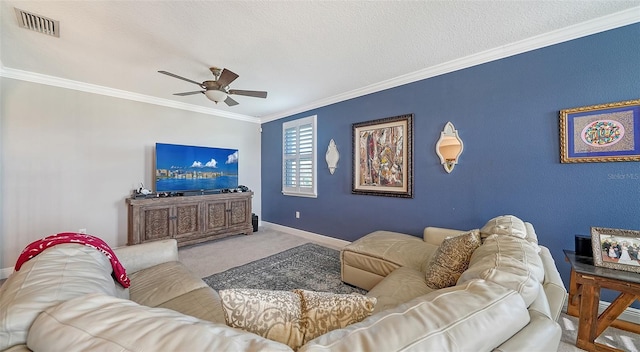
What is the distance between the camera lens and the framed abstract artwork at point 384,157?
3.20 m

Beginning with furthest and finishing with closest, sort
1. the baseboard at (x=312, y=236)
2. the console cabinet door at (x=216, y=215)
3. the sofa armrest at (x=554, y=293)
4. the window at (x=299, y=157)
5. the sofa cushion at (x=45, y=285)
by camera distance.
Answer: the window at (x=299, y=157)
the console cabinet door at (x=216, y=215)
the baseboard at (x=312, y=236)
the sofa armrest at (x=554, y=293)
the sofa cushion at (x=45, y=285)

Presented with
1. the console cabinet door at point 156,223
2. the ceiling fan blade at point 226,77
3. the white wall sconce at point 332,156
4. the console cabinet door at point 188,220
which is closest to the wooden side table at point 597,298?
the white wall sconce at point 332,156

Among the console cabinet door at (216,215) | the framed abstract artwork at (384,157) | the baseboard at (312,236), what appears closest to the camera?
the framed abstract artwork at (384,157)

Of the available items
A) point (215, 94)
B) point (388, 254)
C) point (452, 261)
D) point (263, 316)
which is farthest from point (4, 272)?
point (452, 261)

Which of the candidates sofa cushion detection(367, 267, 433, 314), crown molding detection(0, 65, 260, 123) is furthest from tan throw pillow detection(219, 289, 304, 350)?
crown molding detection(0, 65, 260, 123)

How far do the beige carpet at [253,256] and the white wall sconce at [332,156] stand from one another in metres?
1.45

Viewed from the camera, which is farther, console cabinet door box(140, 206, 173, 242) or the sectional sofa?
console cabinet door box(140, 206, 173, 242)

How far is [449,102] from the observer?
2.84m

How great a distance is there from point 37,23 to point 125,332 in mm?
2991

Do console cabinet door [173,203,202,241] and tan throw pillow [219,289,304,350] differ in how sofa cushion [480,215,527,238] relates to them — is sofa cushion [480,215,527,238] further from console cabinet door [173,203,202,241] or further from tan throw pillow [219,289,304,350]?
console cabinet door [173,203,202,241]

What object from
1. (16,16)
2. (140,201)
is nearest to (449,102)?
(16,16)

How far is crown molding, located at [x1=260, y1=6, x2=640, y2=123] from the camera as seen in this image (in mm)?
1943

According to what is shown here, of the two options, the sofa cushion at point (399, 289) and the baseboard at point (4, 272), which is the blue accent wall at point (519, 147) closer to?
the sofa cushion at point (399, 289)

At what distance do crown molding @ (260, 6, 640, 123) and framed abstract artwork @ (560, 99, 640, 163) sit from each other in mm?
687
